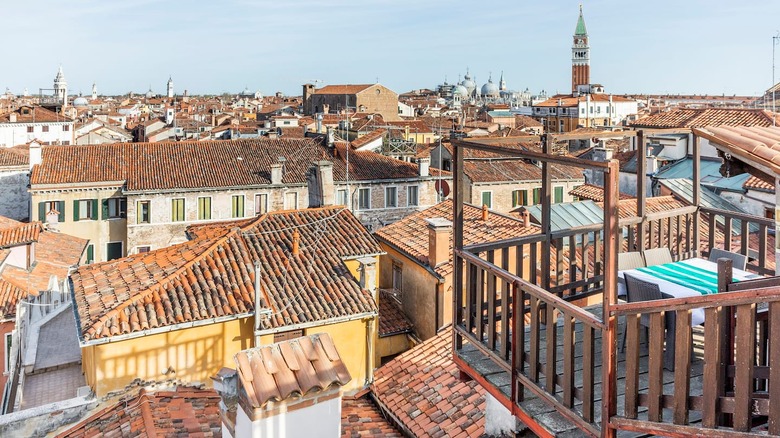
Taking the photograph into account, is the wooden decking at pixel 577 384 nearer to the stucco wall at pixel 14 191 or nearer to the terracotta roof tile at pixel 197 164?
the terracotta roof tile at pixel 197 164

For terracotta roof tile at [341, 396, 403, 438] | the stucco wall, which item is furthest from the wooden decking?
the stucco wall

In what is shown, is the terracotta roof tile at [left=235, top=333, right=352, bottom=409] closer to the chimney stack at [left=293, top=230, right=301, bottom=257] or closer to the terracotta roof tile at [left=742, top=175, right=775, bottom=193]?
the chimney stack at [left=293, top=230, right=301, bottom=257]

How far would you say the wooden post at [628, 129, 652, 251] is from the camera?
4501mm

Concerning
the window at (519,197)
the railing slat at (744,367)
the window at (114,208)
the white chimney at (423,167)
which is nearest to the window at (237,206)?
the window at (114,208)

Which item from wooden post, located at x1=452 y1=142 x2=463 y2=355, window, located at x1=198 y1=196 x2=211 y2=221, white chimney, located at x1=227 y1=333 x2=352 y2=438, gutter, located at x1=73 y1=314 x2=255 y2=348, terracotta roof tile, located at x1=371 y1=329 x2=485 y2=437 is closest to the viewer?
wooden post, located at x1=452 y1=142 x2=463 y2=355

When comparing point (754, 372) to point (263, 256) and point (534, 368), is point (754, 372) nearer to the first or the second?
point (534, 368)

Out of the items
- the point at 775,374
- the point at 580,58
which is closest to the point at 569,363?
the point at 775,374

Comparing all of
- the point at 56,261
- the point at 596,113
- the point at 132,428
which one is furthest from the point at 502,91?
the point at 132,428

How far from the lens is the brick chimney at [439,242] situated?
12301mm

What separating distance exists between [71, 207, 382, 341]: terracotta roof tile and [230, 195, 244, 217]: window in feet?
48.1

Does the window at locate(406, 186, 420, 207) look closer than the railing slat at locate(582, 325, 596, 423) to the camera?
No

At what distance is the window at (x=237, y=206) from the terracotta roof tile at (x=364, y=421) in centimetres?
1847

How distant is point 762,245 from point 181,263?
9006 mm

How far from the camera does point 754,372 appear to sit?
2.64 metres
